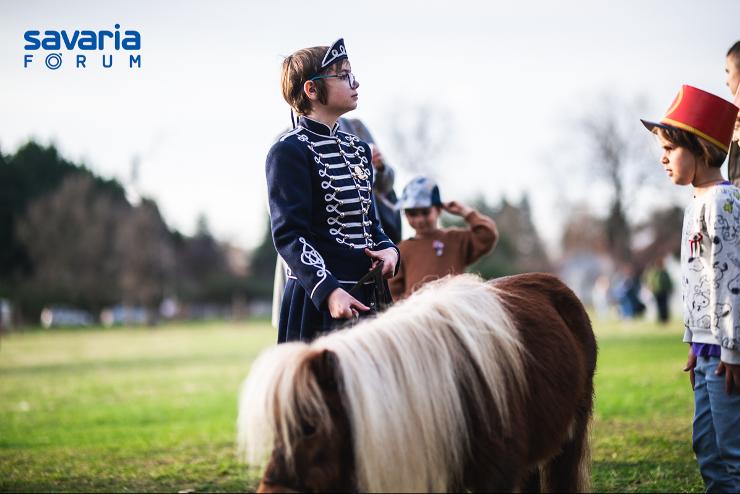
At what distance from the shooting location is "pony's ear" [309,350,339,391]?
259cm

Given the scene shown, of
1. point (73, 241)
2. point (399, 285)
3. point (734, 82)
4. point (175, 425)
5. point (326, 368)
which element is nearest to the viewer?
point (326, 368)

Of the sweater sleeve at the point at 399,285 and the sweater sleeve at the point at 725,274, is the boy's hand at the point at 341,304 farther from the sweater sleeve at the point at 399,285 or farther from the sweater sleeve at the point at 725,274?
the sweater sleeve at the point at 399,285

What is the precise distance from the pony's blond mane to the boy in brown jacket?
2865 millimetres

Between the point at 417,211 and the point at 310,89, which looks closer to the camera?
the point at 310,89

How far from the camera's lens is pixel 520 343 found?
3111mm

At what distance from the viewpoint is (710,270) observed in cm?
321

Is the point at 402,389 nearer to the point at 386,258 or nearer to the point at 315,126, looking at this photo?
the point at 386,258

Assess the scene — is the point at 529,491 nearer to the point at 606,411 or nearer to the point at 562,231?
the point at 606,411

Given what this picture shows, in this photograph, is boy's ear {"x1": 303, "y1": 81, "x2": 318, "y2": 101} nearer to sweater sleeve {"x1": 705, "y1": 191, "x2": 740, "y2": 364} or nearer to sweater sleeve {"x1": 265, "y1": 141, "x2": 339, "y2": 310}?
sweater sleeve {"x1": 265, "y1": 141, "x2": 339, "y2": 310}

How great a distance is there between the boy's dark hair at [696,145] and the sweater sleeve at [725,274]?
0.27 m

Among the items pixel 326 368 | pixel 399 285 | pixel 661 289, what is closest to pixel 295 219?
pixel 326 368

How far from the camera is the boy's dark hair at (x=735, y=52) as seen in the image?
4336 mm

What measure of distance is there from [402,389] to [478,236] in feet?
11.6

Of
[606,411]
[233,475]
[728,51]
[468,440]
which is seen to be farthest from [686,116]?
[606,411]
